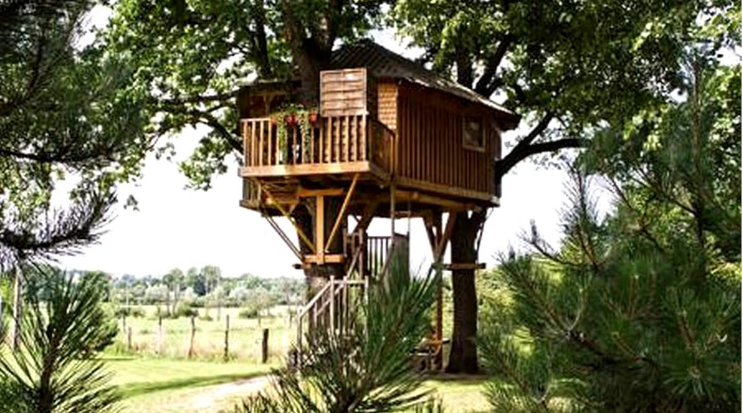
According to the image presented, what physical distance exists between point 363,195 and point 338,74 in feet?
8.12

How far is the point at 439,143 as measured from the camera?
1587 cm

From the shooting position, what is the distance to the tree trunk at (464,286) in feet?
57.3

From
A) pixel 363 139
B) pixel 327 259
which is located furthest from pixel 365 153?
pixel 327 259

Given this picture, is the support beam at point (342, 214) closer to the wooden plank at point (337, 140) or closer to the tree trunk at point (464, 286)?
the wooden plank at point (337, 140)

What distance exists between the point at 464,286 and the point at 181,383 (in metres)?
6.22

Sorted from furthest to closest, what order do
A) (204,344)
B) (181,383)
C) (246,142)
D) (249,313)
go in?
(249,313) < (204,344) < (181,383) < (246,142)

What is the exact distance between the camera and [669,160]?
3.74 meters

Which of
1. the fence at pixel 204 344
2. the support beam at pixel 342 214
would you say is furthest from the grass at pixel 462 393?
the fence at pixel 204 344

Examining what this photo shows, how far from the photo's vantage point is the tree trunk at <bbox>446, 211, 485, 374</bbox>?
1747 centimetres

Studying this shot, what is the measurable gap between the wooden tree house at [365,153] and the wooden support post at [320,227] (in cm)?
2

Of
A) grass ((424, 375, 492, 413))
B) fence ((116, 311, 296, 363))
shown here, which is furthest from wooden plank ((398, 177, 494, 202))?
fence ((116, 311, 296, 363))

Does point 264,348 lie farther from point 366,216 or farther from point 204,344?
point 366,216

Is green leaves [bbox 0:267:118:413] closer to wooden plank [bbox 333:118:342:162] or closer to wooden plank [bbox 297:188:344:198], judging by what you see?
wooden plank [bbox 333:118:342:162]

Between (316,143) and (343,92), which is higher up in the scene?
(343,92)
